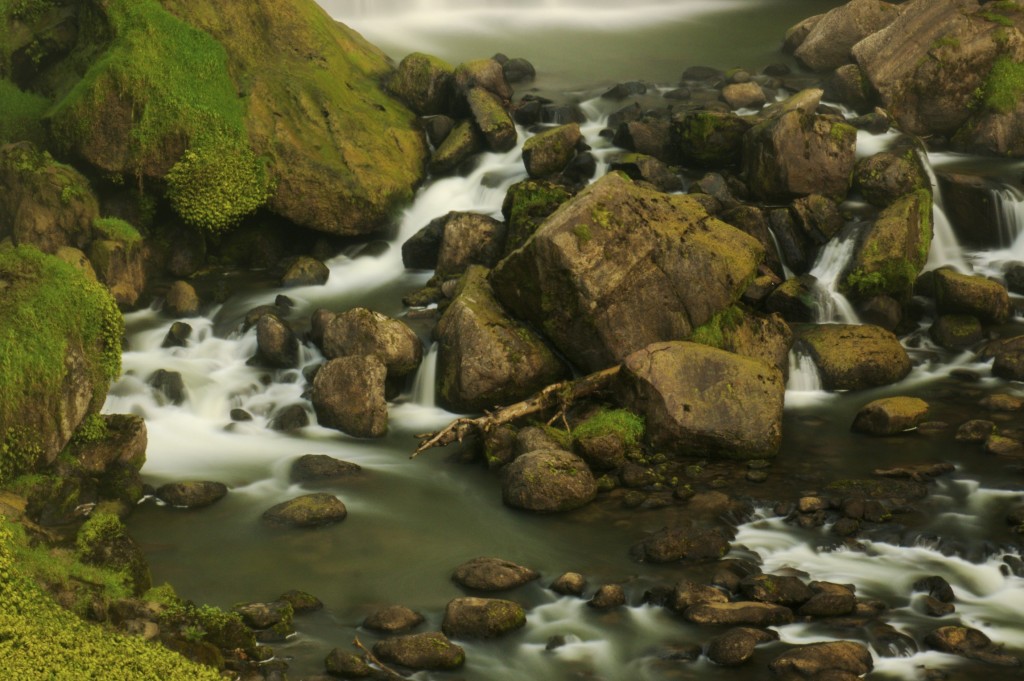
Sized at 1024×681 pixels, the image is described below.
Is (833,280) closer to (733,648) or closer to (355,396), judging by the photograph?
(355,396)

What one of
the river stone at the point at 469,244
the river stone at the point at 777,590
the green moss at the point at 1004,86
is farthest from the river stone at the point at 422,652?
the green moss at the point at 1004,86

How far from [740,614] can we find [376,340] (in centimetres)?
619

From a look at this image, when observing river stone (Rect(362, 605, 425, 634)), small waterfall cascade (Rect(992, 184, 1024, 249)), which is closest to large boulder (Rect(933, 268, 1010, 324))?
small waterfall cascade (Rect(992, 184, 1024, 249))

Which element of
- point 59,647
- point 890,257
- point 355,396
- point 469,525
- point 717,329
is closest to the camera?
point 59,647

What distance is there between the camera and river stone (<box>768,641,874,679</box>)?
345 inches

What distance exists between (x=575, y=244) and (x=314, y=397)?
337 centimetres

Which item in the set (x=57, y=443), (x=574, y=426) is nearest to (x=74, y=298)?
(x=57, y=443)

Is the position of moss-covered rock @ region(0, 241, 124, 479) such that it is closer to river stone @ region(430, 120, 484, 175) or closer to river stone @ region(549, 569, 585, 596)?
river stone @ region(549, 569, 585, 596)

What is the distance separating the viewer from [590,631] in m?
9.66

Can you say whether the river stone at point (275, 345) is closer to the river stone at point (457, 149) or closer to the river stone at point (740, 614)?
the river stone at point (457, 149)

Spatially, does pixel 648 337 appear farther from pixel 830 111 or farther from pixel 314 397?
pixel 830 111

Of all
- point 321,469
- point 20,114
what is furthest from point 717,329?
point 20,114

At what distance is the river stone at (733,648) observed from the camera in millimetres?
9016

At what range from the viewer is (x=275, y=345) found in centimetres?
1480
